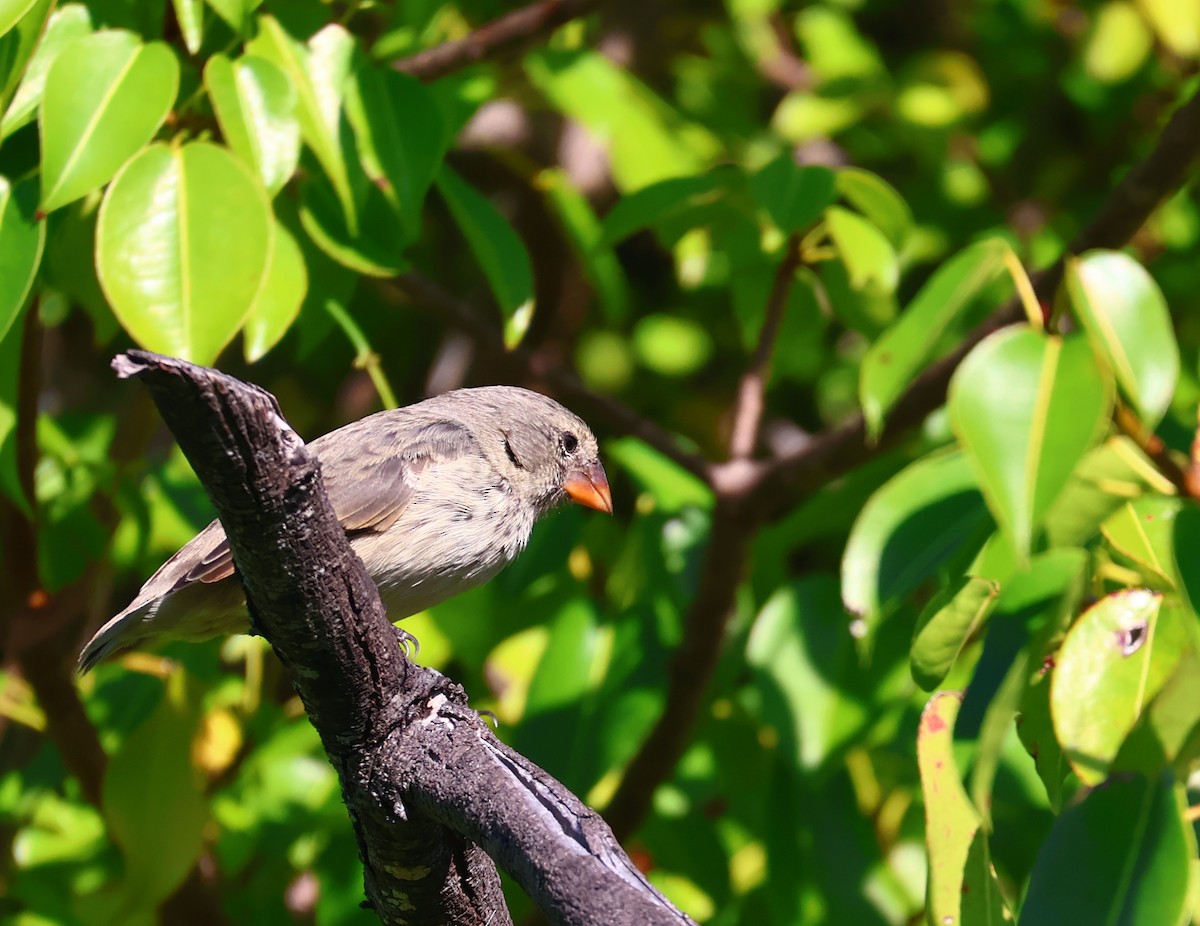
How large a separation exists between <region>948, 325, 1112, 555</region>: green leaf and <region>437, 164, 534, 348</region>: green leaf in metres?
1.27

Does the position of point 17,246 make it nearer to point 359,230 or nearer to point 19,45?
point 19,45

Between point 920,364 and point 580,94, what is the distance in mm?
1870

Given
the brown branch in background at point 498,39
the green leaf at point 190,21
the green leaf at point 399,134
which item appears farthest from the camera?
the brown branch in background at point 498,39

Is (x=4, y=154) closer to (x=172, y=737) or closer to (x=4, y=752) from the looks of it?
(x=172, y=737)

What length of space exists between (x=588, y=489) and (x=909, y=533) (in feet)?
4.81

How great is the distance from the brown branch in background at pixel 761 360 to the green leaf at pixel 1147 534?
1.34 meters

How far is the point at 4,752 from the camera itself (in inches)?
184

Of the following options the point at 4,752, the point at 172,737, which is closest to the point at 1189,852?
the point at 172,737

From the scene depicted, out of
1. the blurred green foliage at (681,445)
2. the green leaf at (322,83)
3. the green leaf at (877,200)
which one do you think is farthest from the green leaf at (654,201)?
the green leaf at (322,83)

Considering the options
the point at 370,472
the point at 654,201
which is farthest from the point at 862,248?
the point at 370,472

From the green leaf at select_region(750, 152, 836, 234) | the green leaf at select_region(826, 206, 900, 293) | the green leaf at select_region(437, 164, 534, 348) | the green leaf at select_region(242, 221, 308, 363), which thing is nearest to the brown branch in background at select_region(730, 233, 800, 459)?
the green leaf at select_region(826, 206, 900, 293)

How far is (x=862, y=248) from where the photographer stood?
328 centimetres

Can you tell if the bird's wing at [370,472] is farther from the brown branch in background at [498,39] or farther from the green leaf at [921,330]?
the green leaf at [921,330]

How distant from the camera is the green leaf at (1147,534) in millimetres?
2430
